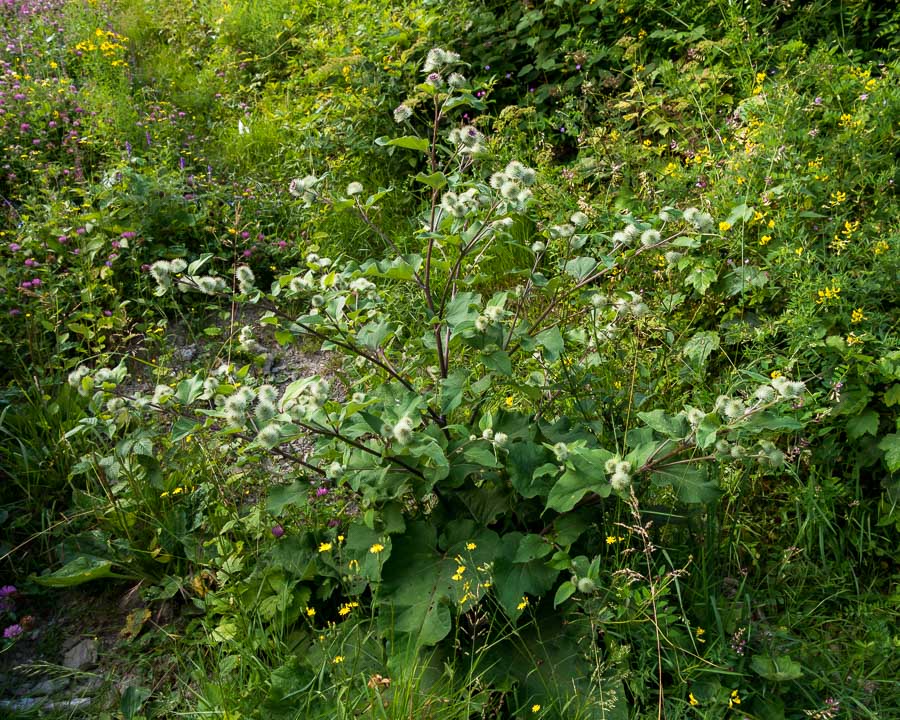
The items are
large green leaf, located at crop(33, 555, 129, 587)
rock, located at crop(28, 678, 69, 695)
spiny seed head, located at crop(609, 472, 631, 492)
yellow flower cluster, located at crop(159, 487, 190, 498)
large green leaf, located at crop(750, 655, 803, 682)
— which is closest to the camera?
spiny seed head, located at crop(609, 472, 631, 492)

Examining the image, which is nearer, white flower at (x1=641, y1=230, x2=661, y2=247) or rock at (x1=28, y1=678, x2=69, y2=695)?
white flower at (x1=641, y1=230, x2=661, y2=247)

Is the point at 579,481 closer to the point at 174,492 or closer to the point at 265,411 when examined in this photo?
the point at 265,411

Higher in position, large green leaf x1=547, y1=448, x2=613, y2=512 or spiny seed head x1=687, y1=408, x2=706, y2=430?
spiny seed head x1=687, y1=408, x2=706, y2=430

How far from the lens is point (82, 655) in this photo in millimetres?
2451

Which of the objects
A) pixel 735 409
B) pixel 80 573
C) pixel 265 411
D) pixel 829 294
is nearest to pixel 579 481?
pixel 735 409

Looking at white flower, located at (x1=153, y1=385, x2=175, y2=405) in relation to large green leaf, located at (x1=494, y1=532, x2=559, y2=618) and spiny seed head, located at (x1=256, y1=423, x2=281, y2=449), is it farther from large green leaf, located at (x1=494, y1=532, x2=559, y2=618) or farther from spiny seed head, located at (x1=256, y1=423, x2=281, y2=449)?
large green leaf, located at (x1=494, y1=532, x2=559, y2=618)

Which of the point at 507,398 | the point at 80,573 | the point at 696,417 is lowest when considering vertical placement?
the point at 80,573

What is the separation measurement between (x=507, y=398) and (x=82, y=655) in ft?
5.82

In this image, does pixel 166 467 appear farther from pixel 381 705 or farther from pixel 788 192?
pixel 788 192

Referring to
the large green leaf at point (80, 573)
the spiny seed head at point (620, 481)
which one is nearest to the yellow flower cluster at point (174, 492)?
the large green leaf at point (80, 573)

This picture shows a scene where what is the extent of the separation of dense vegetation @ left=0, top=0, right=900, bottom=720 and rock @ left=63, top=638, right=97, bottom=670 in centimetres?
13

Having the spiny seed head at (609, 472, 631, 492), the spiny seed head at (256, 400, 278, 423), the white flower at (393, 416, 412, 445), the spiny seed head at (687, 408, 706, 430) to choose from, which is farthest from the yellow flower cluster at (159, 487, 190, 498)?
the spiny seed head at (687, 408, 706, 430)

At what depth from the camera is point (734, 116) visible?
364cm

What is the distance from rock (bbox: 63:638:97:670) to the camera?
2.42m
